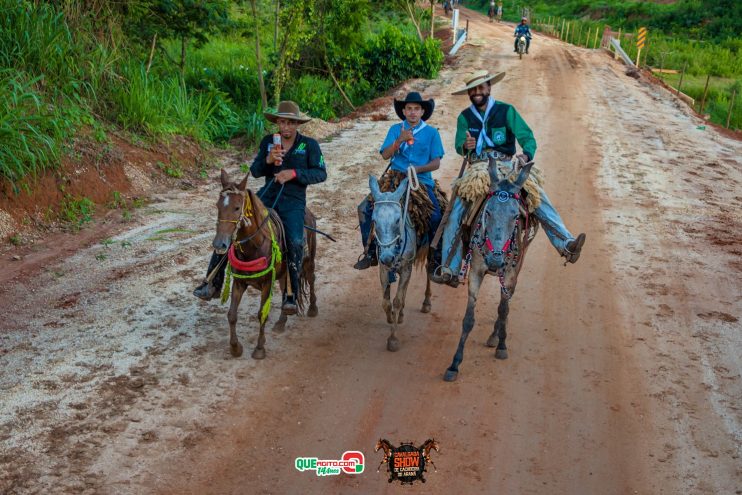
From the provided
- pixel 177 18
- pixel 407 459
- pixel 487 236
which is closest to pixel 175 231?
pixel 487 236

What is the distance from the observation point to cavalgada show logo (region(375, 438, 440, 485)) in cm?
580

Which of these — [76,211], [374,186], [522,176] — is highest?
[522,176]

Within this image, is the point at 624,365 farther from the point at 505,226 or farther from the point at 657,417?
the point at 505,226

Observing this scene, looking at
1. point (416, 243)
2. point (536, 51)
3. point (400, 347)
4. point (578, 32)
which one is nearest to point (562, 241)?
point (416, 243)

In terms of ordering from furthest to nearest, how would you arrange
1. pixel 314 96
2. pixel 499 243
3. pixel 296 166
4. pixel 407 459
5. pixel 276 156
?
pixel 314 96 → pixel 296 166 → pixel 276 156 → pixel 499 243 → pixel 407 459

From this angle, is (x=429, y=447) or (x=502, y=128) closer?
(x=429, y=447)

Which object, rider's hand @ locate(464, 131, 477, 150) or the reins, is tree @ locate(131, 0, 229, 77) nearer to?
the reins

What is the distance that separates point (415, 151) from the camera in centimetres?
789

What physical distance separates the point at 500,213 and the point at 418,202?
3.79 feet

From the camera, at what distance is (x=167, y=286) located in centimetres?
926

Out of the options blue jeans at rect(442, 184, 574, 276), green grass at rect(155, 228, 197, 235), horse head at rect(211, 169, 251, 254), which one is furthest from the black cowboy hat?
green grass at rect(155, 228, 197, 235)

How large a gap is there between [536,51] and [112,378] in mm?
29557

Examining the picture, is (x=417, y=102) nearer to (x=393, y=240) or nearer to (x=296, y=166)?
(x=296, y=166)

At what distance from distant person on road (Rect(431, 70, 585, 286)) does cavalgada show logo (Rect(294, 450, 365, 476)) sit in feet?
7.60
